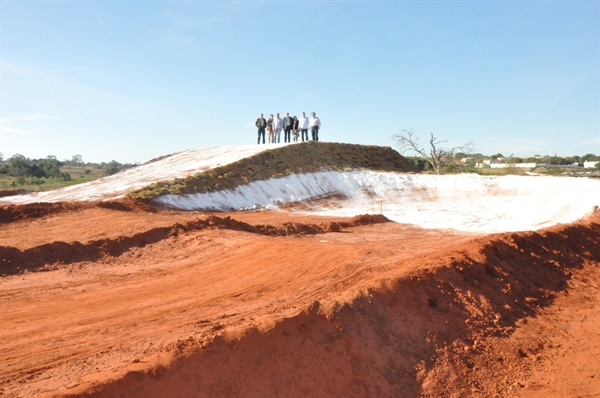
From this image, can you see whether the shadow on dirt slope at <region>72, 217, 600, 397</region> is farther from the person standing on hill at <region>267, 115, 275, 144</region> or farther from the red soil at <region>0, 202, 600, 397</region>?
the person standing on hill at <region>267, 115, 275, 144</region>

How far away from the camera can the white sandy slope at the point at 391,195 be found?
1734 centimetres

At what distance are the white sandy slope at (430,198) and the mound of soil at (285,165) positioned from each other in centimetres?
54

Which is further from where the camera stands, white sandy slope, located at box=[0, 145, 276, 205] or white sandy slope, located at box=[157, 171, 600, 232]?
white sandy slope, located at box=[0, 145, 276, 205]

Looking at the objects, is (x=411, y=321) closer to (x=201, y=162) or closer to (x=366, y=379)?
(x=366, y=379)

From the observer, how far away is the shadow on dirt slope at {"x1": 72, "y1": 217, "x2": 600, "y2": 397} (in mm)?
4551

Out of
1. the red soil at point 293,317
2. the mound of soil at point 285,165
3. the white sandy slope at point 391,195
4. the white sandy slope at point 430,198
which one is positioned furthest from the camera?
the mound of soil at point 285,165

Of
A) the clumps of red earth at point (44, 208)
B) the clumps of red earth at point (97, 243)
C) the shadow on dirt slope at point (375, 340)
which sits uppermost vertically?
the clumps of red earth at point (44, 208)

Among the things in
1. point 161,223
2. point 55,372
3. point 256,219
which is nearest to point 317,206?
point 256,219

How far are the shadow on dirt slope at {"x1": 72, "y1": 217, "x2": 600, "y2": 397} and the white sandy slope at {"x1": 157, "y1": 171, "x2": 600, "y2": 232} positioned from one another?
24.9ft

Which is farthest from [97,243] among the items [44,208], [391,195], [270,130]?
[270,130]

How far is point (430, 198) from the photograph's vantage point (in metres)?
23.1

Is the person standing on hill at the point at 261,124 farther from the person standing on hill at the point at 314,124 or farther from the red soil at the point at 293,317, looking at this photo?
the red soil at the point at 293,317

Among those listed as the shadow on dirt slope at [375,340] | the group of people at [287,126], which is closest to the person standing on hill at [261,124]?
the group of people at [287,126]

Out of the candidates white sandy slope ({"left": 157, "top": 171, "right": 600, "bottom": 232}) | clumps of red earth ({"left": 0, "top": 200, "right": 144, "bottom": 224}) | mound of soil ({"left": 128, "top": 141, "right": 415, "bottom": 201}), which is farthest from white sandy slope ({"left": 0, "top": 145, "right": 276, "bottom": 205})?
white sandy slope ({"left": 157, "top": 171, "right": 600, "bottom": 232})
